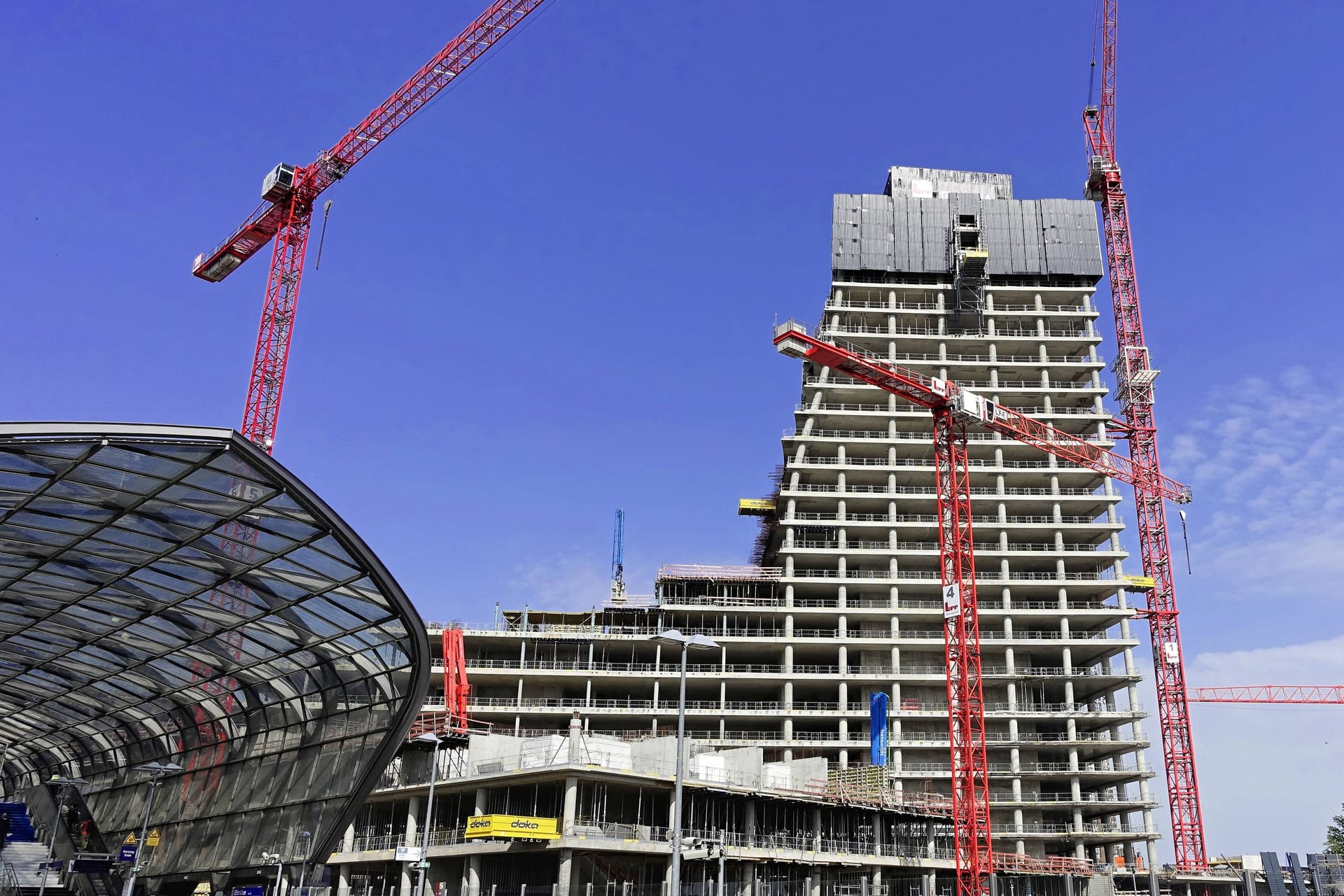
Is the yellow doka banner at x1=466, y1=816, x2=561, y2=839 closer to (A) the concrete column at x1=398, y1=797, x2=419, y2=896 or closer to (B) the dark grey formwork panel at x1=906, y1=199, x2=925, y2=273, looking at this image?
(A) the concrete column at x1=398, y1=797, x2=419, y2=896

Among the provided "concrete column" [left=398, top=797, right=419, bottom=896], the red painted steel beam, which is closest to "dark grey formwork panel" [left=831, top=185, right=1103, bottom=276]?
the red painted steel beam

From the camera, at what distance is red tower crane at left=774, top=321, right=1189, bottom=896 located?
253 ft

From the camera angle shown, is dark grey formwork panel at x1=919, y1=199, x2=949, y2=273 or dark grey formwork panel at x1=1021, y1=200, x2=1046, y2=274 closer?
dark grey formwork panel at x1=919, y1=199, x2=949, y2=273

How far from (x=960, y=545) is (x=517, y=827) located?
4177 cm

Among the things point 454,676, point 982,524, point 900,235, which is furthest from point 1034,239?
point 454,676

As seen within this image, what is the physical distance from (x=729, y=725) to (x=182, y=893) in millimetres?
49798

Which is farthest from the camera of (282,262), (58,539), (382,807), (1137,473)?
(1137,473)

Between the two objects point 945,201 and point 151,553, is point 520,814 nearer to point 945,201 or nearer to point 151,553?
point 151,553

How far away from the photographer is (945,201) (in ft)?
398

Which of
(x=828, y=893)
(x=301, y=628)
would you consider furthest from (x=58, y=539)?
(x=828, y=893)

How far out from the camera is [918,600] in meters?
108

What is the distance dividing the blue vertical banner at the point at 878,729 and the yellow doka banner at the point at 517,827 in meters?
40.9

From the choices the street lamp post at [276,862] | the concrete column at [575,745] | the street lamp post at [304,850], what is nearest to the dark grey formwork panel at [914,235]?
the concrete column at [575,745]

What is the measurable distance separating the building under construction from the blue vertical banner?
1840 millimetres
